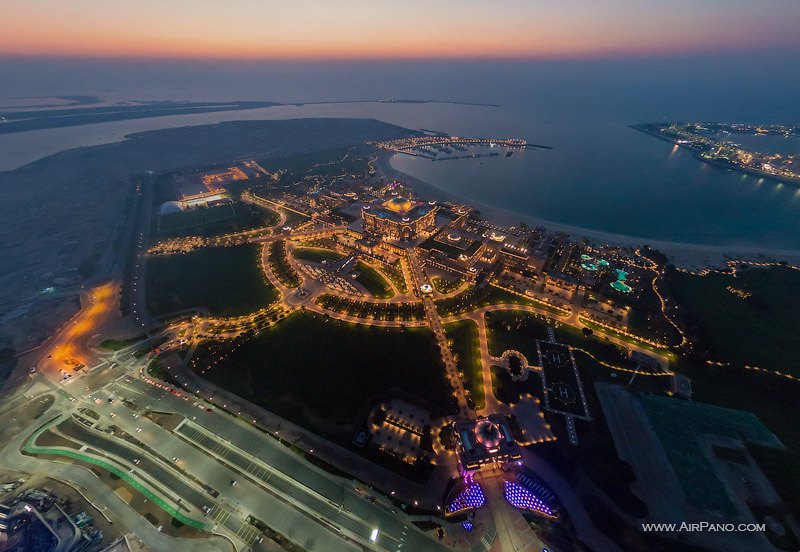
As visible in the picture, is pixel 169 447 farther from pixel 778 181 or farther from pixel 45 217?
pixel 778 181

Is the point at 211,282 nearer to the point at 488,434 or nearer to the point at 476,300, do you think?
the point at 476,300

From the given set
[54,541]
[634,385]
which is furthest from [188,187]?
[634,385]

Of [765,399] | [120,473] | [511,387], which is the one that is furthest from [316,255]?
[765,399]

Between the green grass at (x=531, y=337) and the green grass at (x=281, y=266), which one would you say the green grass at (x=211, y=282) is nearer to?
the green grass at (x=281, y=266)

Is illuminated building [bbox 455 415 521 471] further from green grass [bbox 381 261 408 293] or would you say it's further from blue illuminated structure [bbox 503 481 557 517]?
green grass [bbox 381 261 408 293]

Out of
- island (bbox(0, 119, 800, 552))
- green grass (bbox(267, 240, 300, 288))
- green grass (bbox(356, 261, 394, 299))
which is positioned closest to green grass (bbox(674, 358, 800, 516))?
island (bbox(0, 119, 800, 552))

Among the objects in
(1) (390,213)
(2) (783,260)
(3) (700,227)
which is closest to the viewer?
(2) (783,260)
